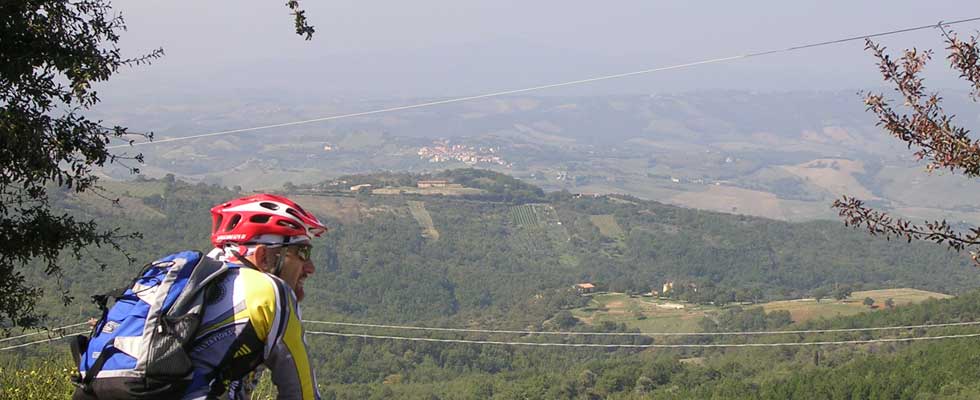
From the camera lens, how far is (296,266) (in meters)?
2.56

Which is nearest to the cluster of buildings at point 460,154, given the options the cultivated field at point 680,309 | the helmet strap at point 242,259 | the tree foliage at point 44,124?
the cultivated field at point 680,309

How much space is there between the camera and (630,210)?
105 m

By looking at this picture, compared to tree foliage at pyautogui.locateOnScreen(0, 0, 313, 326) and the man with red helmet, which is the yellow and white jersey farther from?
tree foliage at pyautogui.locateOnScreen(0, 0, 313, 326)

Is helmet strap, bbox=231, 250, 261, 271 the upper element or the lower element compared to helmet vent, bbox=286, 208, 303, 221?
lower

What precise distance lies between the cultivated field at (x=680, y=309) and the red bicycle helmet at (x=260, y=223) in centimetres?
5024

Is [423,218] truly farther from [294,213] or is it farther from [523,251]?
[294,213]

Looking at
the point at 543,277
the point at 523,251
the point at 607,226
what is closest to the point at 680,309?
the point at 543,277

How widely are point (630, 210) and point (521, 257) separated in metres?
19.9

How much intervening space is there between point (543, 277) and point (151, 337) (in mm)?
82840

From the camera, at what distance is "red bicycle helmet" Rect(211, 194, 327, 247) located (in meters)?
2.51

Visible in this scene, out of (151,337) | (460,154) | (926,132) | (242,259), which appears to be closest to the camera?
(151,337)

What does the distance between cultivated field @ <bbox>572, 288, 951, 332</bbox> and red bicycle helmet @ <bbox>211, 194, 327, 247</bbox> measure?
50.2 m

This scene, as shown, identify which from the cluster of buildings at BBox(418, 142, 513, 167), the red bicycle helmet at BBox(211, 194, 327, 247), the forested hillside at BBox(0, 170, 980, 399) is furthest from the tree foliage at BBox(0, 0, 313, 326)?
the cluster of buildings at BBox(418, 142, 513, 167)

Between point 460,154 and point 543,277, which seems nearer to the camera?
point 543,277
